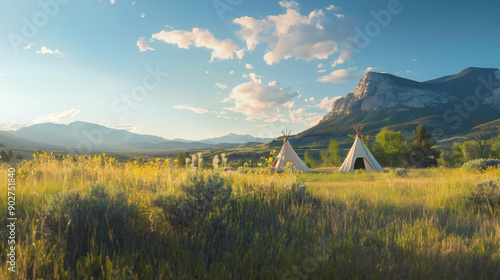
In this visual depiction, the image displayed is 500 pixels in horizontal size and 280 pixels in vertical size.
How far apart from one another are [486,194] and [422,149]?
124ft

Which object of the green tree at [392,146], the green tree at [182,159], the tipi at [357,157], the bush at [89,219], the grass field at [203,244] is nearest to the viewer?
the grass field at [203,244]

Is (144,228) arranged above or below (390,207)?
above

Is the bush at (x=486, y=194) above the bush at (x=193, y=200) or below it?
below

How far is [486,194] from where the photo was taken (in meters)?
6.59

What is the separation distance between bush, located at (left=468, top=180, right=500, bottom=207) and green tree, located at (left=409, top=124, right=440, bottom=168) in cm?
3695

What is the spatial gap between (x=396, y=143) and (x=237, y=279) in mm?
48622

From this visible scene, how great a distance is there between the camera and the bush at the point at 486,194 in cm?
643

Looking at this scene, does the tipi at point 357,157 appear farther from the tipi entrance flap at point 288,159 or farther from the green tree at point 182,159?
the green tree at point 182,159

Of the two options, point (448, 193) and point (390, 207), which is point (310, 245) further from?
point (448, 193)

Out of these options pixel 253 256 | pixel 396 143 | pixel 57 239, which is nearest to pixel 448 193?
pixel 253 256

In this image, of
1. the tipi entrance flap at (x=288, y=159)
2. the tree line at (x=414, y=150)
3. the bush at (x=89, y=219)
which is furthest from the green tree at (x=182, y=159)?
the tree line at (x=414, y=150)

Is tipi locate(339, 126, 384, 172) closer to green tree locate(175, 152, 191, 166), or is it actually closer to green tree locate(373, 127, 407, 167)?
green tree locate(175, 152, 191, 166)

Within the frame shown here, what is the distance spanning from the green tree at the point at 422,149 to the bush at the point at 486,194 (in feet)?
121

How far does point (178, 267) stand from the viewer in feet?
8.09
